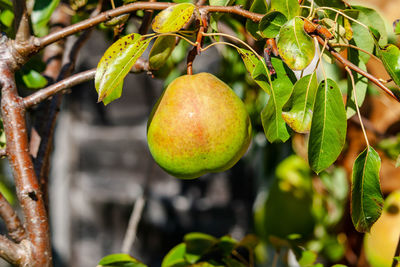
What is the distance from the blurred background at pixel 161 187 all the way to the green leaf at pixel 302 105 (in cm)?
81

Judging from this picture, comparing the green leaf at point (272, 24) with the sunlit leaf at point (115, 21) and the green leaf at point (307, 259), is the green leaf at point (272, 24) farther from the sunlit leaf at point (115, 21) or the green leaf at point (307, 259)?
the green leaf at point (307, 259)

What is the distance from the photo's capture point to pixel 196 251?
0.77m

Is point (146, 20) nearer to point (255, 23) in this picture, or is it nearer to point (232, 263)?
point (255, 23)

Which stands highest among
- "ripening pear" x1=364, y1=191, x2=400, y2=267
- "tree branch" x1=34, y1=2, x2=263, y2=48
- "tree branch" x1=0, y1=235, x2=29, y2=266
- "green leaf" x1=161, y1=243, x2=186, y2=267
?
"tree branch" x1=34, y1=2, x2=263, y2=48

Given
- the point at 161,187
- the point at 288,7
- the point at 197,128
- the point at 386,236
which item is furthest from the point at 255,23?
the point at 161,187

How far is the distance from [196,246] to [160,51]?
14.5 inches

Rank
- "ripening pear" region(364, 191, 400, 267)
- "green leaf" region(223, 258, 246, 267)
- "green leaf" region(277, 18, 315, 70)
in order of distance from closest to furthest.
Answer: "green leaf" region(277, 18, 315, 70) → "green leaf" region(223, 258, 246, 267) → "ripening pear" region(364, 191, 400, 267)

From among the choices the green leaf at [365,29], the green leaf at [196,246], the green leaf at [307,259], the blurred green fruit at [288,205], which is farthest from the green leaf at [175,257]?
the blurred green fruit at [288,205]

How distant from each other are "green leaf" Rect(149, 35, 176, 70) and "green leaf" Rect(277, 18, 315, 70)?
0.52 ft

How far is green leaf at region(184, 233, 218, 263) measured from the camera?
768 mm

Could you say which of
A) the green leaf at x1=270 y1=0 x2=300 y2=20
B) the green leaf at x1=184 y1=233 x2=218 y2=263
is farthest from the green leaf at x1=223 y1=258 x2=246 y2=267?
the green leaf at x1=270 y1=0 x2=300 y2=20

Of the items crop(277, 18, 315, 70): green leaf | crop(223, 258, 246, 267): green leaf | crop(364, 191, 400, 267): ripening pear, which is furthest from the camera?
crop(364, 191, 400, 267): ripening pear

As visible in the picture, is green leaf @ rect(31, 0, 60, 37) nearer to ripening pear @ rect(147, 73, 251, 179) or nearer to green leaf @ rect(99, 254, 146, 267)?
ripening pear @ rect(147, 73, 251, 179)

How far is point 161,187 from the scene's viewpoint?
6.79ft
